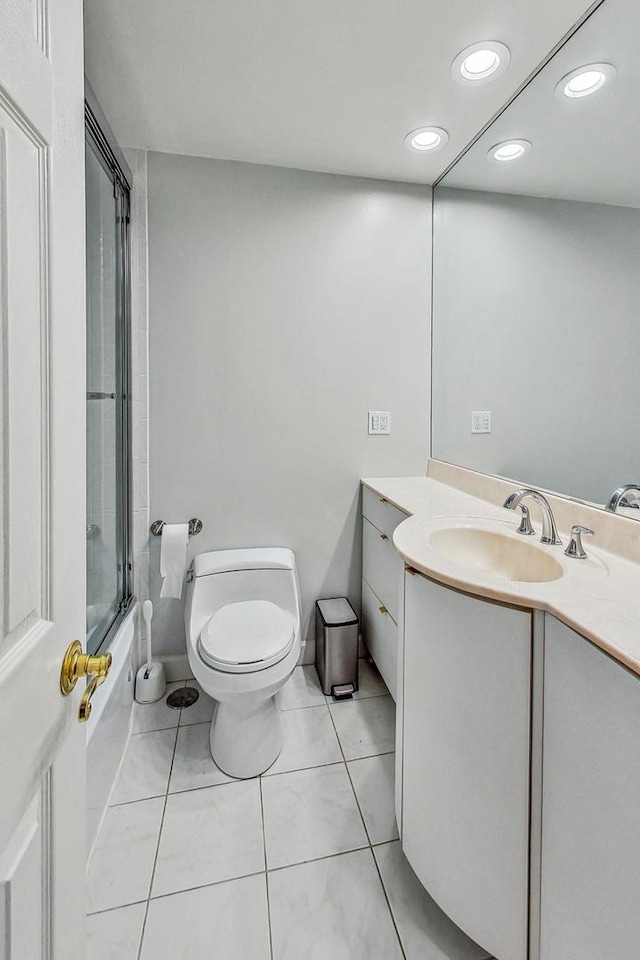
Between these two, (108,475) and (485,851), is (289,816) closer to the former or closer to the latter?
(485,851)

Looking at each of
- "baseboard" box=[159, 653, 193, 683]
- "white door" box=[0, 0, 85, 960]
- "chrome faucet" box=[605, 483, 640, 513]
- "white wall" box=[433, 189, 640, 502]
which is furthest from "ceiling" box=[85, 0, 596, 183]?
"baseboard" box=[159, 653, 193, 683]

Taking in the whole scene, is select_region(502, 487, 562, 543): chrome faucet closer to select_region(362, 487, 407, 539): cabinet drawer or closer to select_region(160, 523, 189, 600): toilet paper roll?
select_region(362, 487, 407, 539): cabinet drawer

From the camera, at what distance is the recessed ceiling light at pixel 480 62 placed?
130cm

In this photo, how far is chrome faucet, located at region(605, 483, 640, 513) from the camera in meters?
1.15

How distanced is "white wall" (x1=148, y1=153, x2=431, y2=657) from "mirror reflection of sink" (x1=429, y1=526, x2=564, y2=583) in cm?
78

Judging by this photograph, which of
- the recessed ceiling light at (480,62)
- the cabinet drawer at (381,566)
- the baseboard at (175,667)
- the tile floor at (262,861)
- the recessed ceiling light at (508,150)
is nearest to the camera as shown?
the tile floor at (262,861)

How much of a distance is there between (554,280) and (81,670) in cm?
170

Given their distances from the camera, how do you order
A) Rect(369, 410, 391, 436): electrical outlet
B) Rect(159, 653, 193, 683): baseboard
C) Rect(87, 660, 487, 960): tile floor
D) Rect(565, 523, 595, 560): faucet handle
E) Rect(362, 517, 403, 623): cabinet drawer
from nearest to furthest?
Rect(87, 660, 487, 960): tile floor < Rect(565, 523, 595, 560): faucet handle < Rect(362, 517, 403, 623): cabinet drawer < Rect(159, 653, 193, 683): baseboard < Rect(369, 410, 391, 436): electrical outlet

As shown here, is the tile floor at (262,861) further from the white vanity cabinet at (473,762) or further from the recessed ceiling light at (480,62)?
the recessed ceiling light at (480,62)


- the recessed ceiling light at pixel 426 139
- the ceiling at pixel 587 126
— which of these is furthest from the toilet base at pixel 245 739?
the recessed ceiling light at pixel 426 139

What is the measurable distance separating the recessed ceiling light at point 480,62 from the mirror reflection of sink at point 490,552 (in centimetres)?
147

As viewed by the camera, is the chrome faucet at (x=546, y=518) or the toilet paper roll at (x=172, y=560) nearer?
the chrome faucet at (x=546, y=518)

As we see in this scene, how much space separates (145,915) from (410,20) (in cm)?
248

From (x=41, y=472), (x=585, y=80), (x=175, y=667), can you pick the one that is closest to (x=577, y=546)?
(x=41, y=472)
